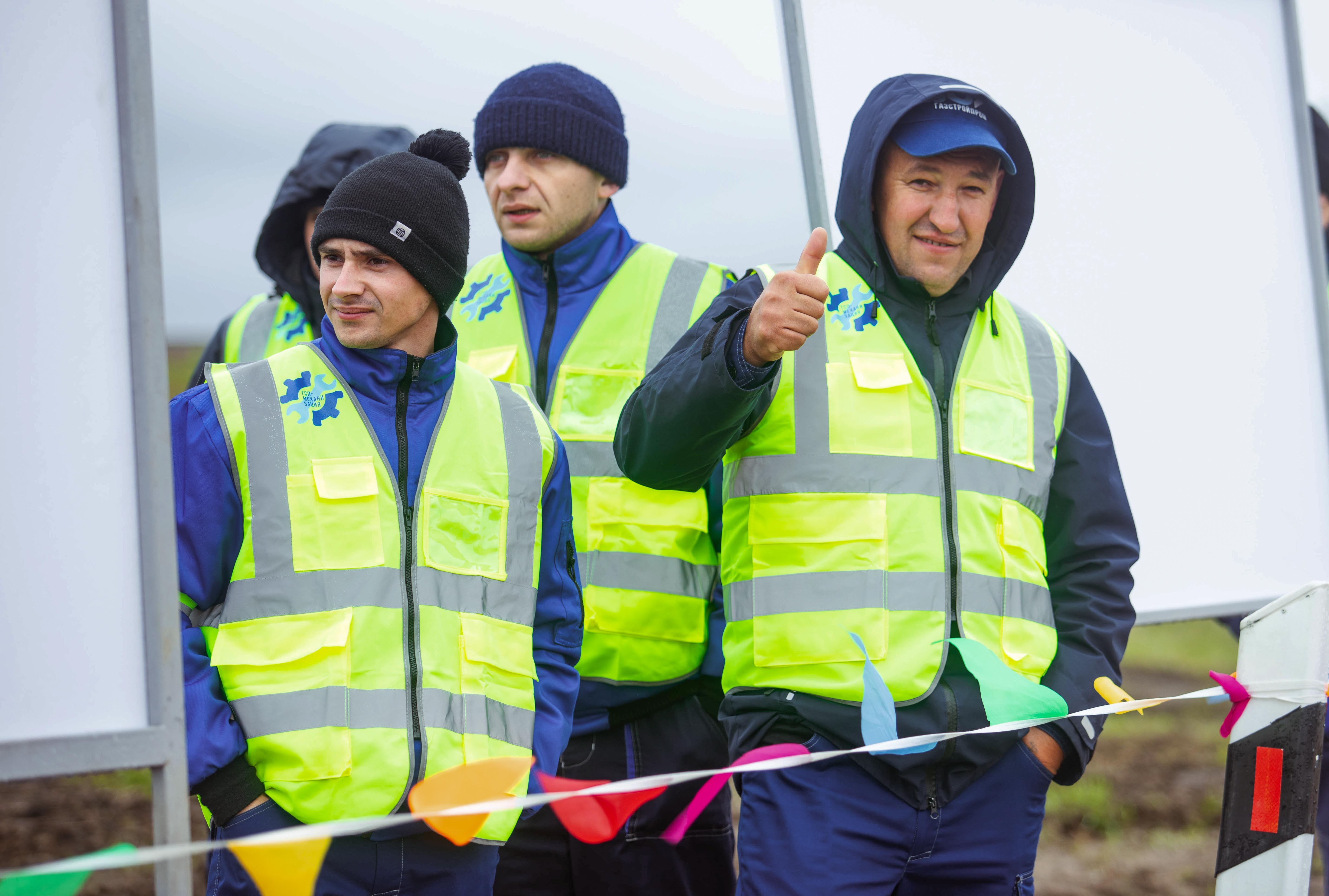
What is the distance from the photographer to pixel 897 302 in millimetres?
2746

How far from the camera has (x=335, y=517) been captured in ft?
7.39

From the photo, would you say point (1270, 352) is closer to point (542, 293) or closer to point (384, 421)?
point (542, 293)

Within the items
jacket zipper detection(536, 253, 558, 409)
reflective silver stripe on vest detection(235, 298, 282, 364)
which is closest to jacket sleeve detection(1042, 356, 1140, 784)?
jacket zipper detection(536, 253, 558, 409)

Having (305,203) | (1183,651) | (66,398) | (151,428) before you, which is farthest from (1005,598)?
(1183,651)

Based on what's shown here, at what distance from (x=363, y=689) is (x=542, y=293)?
135cm

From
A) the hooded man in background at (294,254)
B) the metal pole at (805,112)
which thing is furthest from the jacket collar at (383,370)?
the hooded man in background at (294,254)

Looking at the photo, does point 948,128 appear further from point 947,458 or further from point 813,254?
point 947,458

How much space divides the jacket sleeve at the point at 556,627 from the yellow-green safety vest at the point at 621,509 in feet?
1.18

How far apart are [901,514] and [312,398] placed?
1.21 metres

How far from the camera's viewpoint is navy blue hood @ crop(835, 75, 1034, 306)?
2732 mm

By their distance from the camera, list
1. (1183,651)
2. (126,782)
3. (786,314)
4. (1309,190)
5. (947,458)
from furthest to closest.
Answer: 1. (1183,651)
2. (126,782)
3. (1309,190)
4. (947,458)
5. (786,314)

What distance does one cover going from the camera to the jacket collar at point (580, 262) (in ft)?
10.5

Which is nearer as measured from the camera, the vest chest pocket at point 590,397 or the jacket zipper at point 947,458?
the jacket zipper at point 947,458

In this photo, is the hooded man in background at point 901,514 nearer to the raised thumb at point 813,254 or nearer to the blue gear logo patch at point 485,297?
the raised thumb at point 813,254
